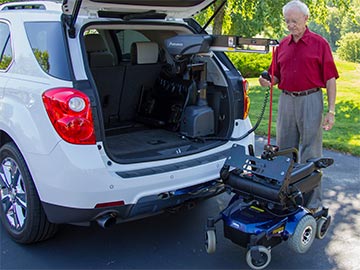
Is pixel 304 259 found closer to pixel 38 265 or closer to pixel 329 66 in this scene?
pixel 329 66

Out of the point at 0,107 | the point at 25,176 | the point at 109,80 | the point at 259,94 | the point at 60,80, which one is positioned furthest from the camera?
the point at 259,94

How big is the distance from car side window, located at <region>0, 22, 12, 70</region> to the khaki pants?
235 cm

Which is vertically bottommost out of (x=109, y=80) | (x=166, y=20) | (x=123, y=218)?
(x=123, y=218)

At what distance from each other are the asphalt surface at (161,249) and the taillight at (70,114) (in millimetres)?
1001

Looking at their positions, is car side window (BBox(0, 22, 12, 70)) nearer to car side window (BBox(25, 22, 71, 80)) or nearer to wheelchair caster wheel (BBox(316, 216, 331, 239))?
car side window (BBox(25, 22, 71, 80))

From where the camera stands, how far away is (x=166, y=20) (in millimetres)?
4129

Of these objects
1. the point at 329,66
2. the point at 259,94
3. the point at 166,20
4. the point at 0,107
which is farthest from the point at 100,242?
the point at 259,94

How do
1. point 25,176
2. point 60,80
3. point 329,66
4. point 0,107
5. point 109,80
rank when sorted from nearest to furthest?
point 60,80, point 25,176, point 0,107, point 329,66, point 109,80

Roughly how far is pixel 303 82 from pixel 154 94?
1579 millimetres

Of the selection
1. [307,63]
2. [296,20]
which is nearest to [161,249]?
[307,63]

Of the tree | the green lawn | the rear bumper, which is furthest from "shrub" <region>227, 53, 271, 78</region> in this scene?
the rear bumper

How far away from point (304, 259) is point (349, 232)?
691mm

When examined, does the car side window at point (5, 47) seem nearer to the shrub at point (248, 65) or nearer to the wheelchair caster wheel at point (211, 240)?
the wheelchair caster wheel at point (211, 240)

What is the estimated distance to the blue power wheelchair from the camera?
3.22 metres
